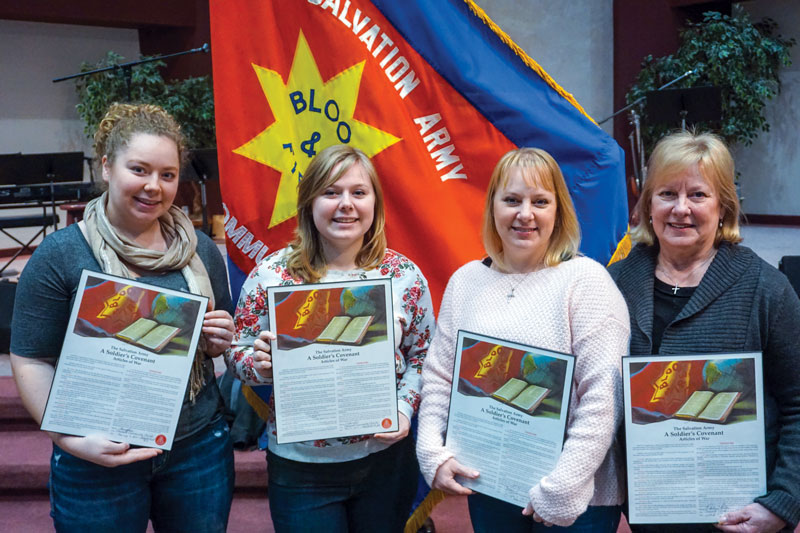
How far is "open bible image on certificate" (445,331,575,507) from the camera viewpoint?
1308 mm

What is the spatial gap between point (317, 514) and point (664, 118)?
6867 millimetres

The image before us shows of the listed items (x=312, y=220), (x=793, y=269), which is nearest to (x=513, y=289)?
(x=312, y=220)

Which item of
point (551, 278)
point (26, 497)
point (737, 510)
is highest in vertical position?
point (551, 278)

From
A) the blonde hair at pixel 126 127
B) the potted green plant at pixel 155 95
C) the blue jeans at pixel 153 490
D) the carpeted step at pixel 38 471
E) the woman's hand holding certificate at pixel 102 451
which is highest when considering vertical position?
the potted green plant at pixel 155 95

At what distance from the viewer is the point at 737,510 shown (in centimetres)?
129

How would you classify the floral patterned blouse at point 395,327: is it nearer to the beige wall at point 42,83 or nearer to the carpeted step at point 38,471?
the carpeted step at point 38,471

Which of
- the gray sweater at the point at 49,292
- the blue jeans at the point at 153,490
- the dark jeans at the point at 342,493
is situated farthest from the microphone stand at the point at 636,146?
the gray sweater at the point at 49,292

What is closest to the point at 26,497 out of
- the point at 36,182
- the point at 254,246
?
the point at 254,246

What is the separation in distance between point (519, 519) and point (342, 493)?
41 cm

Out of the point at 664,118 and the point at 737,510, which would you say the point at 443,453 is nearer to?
the point at 737,510

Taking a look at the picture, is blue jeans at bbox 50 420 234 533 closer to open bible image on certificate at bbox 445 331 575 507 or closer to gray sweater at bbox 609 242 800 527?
open bible image on certificate at bbox 445 331 575 507

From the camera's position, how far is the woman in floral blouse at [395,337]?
5.13ft

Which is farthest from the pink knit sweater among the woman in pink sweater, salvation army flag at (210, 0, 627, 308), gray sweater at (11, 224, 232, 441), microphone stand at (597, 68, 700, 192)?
microphone stand at (597, 68, 700, 192)

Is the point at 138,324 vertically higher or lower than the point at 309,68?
lower
